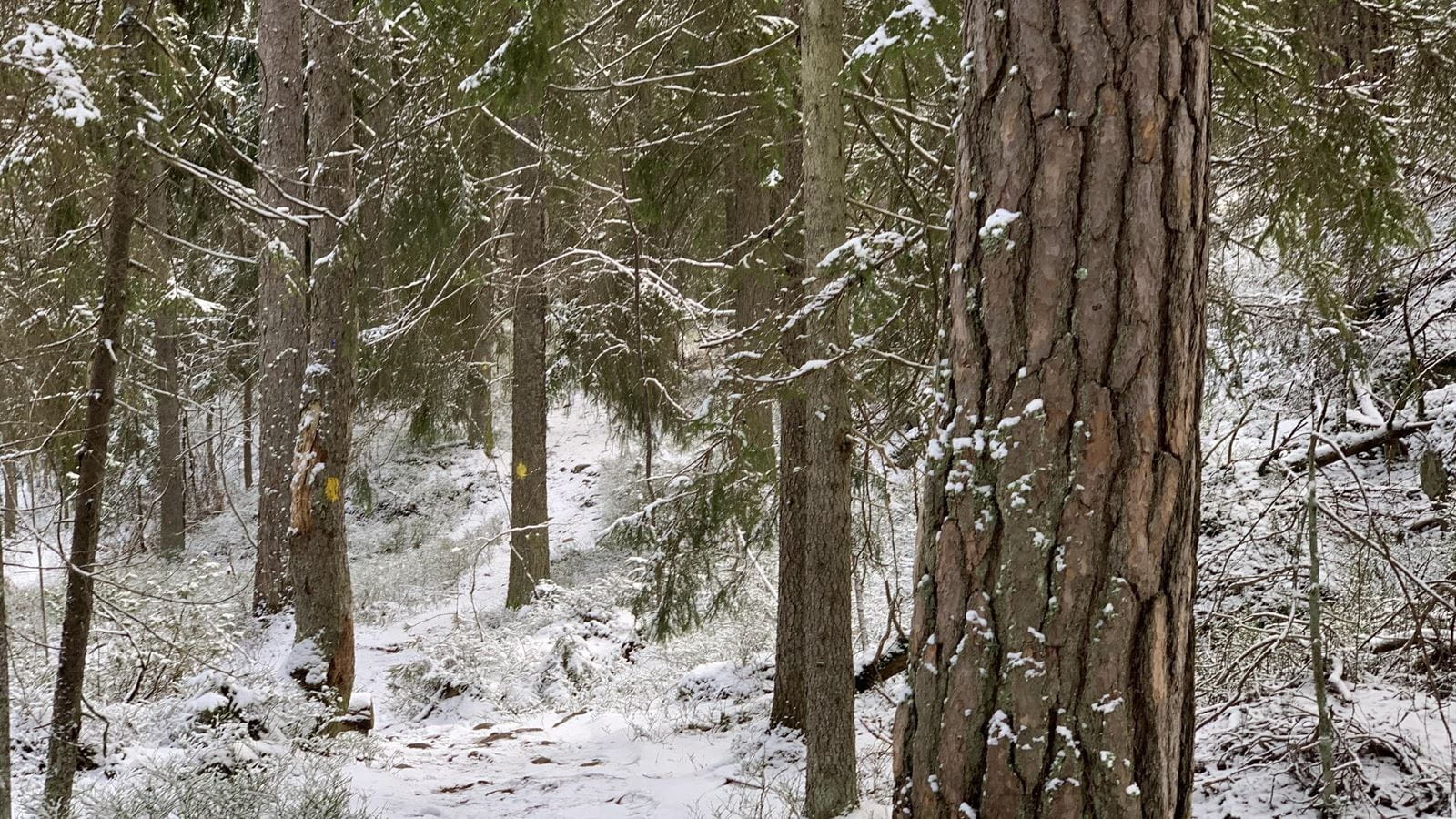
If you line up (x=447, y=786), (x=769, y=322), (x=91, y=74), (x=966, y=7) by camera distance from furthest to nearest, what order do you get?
1. (x=447, y=786)
2. (x=769, y=322)
3. (x=91, y=74)
4. (x=966, y=7)

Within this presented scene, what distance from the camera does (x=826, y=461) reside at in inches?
181

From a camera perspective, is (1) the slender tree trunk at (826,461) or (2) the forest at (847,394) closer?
(2) the forest at (847,394)

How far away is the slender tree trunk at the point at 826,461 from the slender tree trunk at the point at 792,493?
105 cm

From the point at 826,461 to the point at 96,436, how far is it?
363 cm

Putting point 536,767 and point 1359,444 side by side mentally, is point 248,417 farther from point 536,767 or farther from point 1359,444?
point 1359,444

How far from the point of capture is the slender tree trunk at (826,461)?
14.1 feet

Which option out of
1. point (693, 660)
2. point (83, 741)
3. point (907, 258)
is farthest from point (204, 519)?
point (907, 258)

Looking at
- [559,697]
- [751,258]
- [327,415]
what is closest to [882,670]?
[751,258]

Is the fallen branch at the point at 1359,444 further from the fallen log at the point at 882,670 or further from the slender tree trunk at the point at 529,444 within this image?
the slender tree trunk at the point at 529,444

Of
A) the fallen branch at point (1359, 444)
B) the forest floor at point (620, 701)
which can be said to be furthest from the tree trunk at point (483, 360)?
the fallen branch at point (1359, 444)

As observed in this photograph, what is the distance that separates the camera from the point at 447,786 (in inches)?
243

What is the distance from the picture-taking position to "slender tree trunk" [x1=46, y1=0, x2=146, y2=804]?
441 cm

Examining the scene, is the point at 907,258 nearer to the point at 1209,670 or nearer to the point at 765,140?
the point at 765,140

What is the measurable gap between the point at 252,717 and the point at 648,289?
4.79 meters
